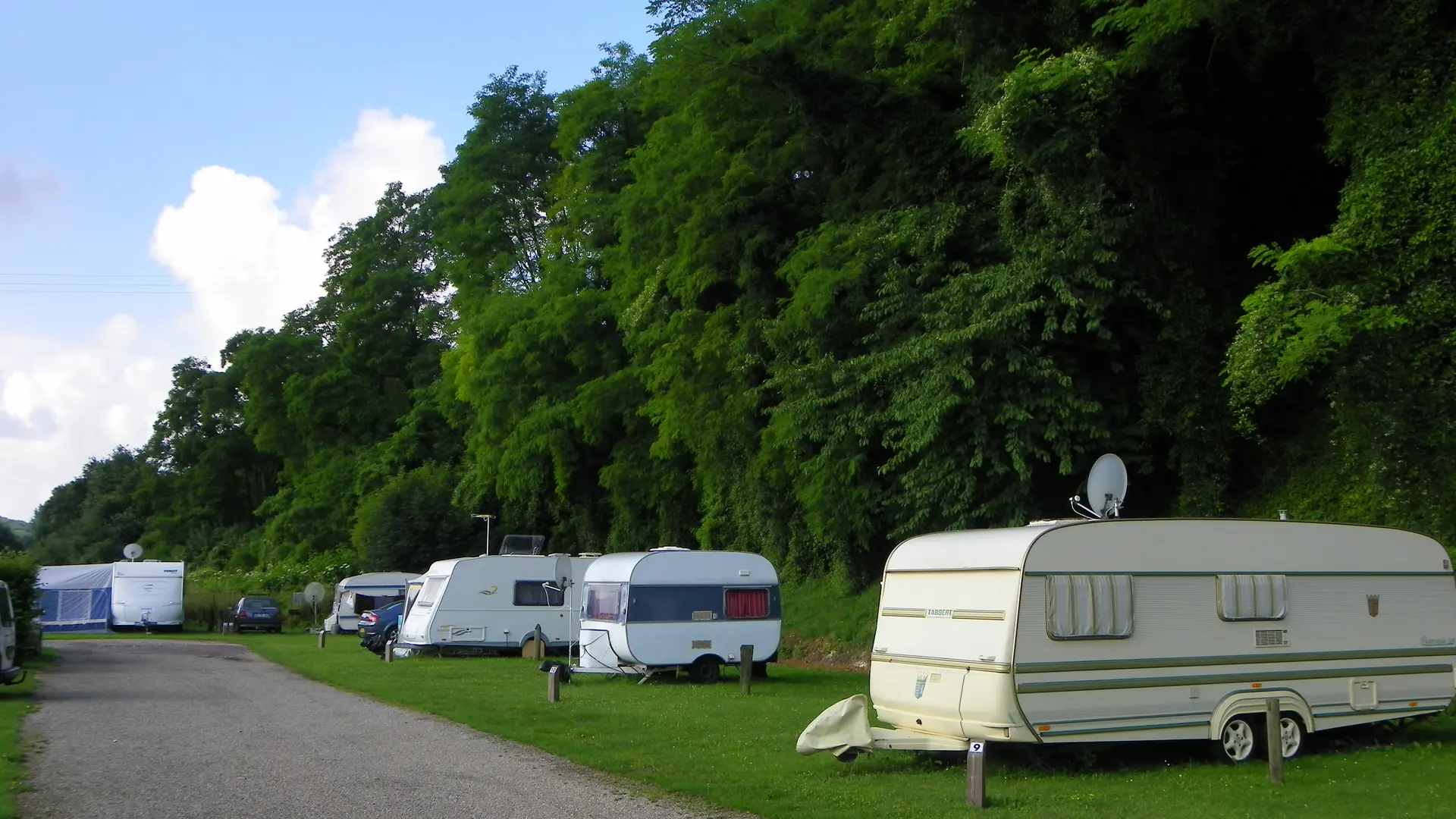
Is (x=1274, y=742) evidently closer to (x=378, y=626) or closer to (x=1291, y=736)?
(x=1291, y=736)

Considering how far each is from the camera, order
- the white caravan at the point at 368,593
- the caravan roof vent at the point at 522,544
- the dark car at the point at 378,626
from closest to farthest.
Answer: the caravan roof vent at the point at 522,544
the dark car at the point at 378,626
the white caravan at the point at 368,593

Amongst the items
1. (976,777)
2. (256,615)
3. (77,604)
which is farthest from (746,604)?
(77,604)

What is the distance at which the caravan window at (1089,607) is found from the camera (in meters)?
11.4

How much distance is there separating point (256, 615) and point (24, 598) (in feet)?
63.1

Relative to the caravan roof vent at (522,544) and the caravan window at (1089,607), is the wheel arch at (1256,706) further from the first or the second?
the caravan roof vent at (522,544)

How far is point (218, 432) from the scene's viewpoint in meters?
69.1

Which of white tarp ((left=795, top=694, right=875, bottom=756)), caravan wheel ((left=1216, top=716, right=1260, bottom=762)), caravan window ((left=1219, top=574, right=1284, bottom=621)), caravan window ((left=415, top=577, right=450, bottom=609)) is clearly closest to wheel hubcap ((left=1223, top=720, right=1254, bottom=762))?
caravan wheel ((left=1216, top=716, right=1260, bottom=762))

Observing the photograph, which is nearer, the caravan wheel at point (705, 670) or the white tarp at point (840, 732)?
the white tarp at point (840, 732)

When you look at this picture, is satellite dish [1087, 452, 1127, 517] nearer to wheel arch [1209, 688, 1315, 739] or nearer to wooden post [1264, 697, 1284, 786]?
wheel arch [1209, 688, 1315, 739]

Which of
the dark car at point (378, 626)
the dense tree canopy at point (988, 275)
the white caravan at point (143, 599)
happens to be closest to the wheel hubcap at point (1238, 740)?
the dense tree canopy at point (988, 275)

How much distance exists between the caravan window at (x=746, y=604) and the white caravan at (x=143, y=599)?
3080cm

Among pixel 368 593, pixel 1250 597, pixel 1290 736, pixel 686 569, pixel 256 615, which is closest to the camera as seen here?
pixel 1250 597

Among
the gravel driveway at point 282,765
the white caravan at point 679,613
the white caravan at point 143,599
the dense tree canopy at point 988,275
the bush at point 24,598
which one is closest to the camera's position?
the gravel driveway at point 282,765

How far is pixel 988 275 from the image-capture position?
21.9 metres
